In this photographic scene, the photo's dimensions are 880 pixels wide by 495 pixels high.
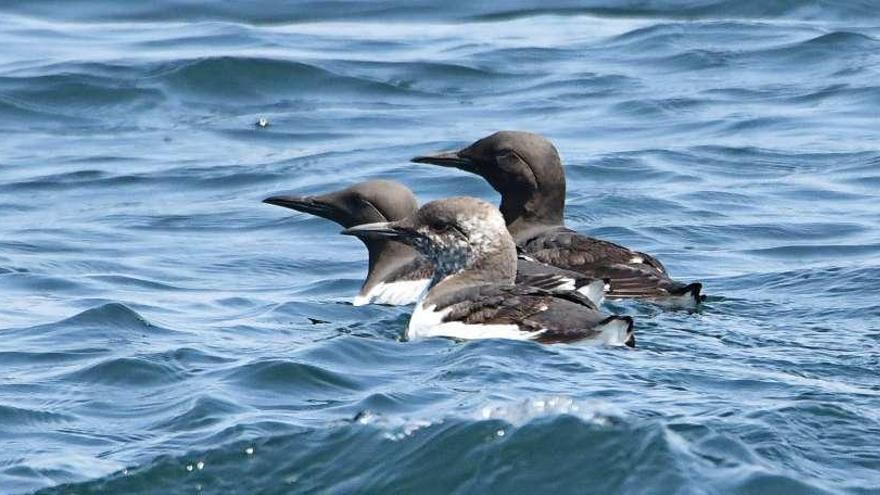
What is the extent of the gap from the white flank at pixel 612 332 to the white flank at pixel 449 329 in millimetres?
278

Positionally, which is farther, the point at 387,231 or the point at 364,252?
the point at 364,252

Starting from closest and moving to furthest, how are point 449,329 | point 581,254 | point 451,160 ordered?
point 449,329 < point 581,254 < point 451,160

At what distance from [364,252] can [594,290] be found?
13.8 feet

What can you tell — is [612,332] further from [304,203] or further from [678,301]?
[304,203]

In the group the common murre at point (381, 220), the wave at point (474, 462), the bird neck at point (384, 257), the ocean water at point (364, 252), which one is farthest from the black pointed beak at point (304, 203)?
the wave at point (474, 462)

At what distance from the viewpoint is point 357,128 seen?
1916 centimetres

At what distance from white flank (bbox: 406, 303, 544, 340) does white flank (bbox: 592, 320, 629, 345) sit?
0.91ft

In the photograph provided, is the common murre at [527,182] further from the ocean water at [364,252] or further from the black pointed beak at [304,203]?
the ocean water at [364,252]

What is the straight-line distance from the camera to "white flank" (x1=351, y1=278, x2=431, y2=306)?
1169 cm

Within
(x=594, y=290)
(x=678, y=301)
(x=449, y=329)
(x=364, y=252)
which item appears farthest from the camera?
(x=364, y=252)

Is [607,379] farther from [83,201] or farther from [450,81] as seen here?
[450,81]

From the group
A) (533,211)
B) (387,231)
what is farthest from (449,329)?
(533,211)

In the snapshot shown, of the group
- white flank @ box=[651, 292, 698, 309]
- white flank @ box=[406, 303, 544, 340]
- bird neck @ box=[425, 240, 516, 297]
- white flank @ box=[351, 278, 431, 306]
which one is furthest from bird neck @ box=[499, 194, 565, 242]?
white flank @ box=[406, 303, 544, 340]

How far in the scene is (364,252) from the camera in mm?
14547
